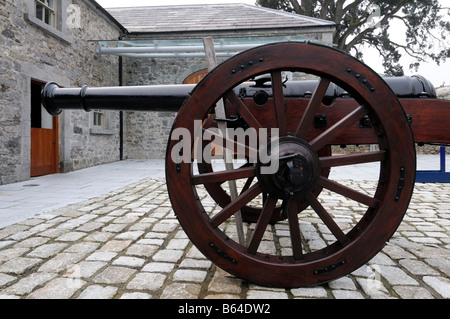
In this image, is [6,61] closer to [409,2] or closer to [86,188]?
[86,188]

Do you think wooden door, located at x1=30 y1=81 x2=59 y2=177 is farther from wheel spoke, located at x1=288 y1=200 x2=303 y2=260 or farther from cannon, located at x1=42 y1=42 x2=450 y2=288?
wheel spoke, located at x1=288 y1=200 x2=303 y2=260

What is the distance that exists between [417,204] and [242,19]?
8973 mm

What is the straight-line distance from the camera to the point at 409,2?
16.0 m

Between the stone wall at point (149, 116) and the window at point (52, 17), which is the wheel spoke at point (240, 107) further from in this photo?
the stone wall at point (149, 116)

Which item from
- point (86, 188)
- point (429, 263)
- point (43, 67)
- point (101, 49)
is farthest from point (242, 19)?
point (429, 263)

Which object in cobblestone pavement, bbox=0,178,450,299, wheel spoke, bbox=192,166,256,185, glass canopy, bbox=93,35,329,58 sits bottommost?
cobblestone pavement, bbox=0,178,450,299

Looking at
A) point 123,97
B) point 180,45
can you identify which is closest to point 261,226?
point 123,97

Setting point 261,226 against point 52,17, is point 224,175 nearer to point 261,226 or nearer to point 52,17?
point 261,226

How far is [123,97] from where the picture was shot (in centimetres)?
237

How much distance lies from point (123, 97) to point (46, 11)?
21.0ft

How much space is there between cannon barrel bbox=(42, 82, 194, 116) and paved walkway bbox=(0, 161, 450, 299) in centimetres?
109

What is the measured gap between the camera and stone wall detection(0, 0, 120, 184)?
563 cm

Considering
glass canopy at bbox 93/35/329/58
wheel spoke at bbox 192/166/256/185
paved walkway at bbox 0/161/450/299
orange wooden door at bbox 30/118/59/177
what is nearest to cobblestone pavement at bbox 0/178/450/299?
paved walkway at bbox 0/161/450/299

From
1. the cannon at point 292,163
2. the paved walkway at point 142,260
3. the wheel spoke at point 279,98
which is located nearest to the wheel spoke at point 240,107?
the cannon at point 292,163
